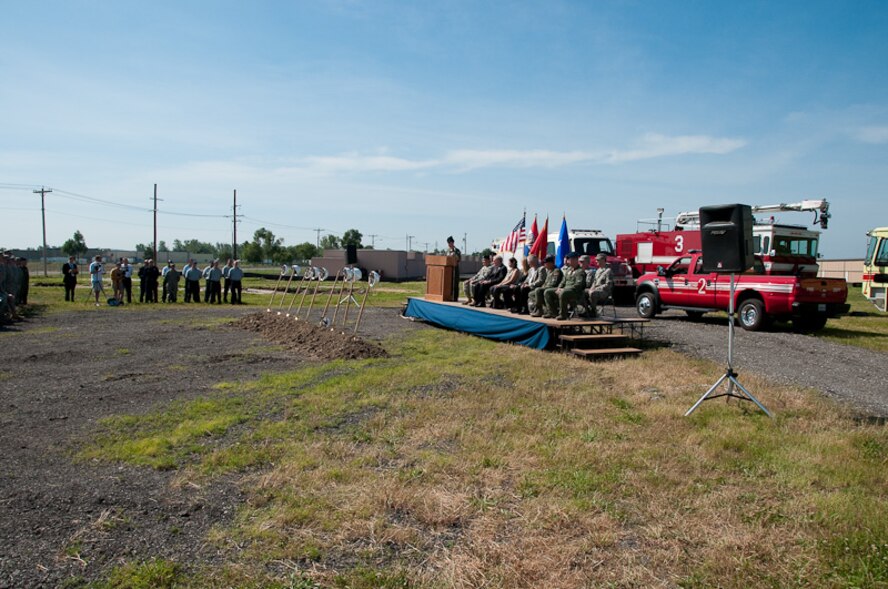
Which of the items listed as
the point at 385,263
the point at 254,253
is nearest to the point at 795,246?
the point at 385,263

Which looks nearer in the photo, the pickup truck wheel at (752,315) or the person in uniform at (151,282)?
the pickup truck wheel at (752,315)

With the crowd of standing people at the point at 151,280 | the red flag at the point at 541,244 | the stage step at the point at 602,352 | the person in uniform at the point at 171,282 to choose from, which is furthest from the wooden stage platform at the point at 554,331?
the person in uniform at the point at 171,282

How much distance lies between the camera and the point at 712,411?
23.0 feet

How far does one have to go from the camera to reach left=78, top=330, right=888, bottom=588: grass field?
3.63 metres

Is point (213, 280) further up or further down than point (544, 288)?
further down

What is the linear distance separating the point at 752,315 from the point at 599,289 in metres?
4.82

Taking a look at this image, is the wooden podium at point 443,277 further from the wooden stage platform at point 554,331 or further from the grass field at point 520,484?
the grass field at point 520,484

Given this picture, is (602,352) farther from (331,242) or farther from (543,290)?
(331,242)

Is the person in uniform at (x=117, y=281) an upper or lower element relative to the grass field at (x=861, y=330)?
upper

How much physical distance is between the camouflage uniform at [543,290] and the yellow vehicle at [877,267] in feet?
40.5

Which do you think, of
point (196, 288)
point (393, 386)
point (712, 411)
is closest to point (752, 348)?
point (712, 411)

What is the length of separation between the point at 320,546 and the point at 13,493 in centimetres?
250

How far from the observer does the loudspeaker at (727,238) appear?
7.20 metres

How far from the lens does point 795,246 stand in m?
18.4
